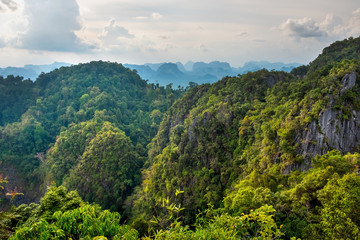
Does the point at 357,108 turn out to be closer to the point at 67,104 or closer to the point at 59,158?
the point at 59,158

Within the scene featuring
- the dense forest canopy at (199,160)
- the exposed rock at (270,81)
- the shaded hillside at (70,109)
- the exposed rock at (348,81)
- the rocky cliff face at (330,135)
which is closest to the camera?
the dense forest canopy at (199,160)

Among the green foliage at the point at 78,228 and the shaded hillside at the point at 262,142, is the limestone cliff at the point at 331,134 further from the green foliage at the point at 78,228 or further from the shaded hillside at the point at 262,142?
the green foliage at the point at 78,228

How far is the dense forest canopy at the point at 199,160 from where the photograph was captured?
5652 millimetres

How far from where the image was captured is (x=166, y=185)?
20.9 metres

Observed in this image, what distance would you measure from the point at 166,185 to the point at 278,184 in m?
11.5

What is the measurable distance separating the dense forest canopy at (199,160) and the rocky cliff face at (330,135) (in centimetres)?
5

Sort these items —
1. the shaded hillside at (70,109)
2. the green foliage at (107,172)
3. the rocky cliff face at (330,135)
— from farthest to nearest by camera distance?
the shaded hillside at (70,109), the green foliage at (107,172), the rocky cliff face at (330,135)

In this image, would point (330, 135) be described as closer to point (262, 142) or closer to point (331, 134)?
point (331, 134)

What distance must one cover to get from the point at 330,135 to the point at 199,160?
1073 cm

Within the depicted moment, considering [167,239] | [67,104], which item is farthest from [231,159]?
[67,104]

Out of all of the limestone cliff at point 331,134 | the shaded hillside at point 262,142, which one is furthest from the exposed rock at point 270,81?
the limestone cliff at point 331,134

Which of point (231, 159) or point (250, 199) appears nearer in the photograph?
point (250, 199)

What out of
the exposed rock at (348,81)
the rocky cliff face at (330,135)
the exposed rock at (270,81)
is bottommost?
the rocky cliff face at (330,135)

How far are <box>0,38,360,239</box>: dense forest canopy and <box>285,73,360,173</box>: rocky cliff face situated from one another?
0.17 ft
